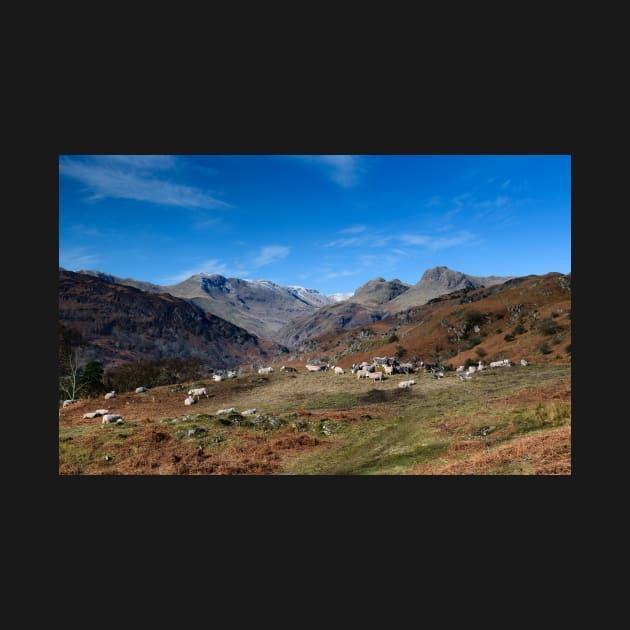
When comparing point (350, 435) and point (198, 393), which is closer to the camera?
point (350, 435)

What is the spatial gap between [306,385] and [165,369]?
3232 cm

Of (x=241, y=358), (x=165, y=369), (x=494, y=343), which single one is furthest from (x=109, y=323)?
(x=494, y=343)

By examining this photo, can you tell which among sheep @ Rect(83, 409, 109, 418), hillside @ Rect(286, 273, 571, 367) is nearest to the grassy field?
sheep @ Rect(83, 409, 109, 418)

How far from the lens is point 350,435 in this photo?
1684 cm

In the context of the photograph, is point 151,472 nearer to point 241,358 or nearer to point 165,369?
point 165,369

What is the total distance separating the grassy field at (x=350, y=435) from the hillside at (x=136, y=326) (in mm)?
113370

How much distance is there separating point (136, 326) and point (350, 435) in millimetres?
160779

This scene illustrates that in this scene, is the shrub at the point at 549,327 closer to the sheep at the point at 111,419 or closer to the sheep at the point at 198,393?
the sheep at the point at 198,393

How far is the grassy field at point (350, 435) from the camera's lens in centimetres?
1354

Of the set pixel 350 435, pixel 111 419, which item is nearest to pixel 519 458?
pixel 350 435

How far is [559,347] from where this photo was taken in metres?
30.6

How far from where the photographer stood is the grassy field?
13.5m

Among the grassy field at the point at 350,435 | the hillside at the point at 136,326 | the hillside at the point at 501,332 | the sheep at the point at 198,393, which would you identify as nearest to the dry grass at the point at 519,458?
the grassy field at the point at 350,435

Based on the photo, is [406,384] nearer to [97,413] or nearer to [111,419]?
[111,419]
